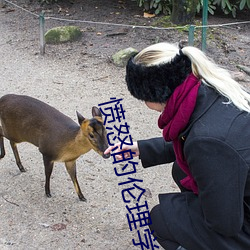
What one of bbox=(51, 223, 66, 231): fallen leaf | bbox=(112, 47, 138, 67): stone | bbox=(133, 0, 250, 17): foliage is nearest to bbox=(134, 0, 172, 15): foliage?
bbox=(133, 0, 250, 17): foliage

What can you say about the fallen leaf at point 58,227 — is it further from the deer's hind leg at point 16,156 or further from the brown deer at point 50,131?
the deer's hind leg at point 16,156

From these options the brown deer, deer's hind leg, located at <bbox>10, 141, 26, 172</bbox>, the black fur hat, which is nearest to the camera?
the black fur hat

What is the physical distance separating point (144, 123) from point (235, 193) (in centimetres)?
271

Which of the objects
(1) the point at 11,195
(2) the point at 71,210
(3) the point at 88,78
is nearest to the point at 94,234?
(2) the point at 71,210

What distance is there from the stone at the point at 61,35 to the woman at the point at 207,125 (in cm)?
472

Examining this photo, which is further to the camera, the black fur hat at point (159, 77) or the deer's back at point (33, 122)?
the deer's back at point (33, 122)

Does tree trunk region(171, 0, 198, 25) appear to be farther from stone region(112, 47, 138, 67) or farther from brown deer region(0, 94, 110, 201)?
brown deer region(0, 94, 110, 201)

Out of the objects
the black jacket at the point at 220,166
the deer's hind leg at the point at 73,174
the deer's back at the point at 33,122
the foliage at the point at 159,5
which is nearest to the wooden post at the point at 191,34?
the foliage at the point at 159,5

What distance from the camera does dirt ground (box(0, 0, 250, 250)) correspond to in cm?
326

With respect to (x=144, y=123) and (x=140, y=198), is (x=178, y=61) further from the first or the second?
(x=144, y=123)

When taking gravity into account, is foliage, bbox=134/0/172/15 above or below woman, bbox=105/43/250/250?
below

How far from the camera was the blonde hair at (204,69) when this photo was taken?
6.86 feet

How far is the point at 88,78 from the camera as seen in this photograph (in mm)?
5828

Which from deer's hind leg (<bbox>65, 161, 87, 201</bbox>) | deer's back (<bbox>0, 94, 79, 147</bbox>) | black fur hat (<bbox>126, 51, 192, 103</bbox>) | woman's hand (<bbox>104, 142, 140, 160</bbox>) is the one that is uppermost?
black fur hat (<bbox>126, 51, 192, 103</bbox>)
